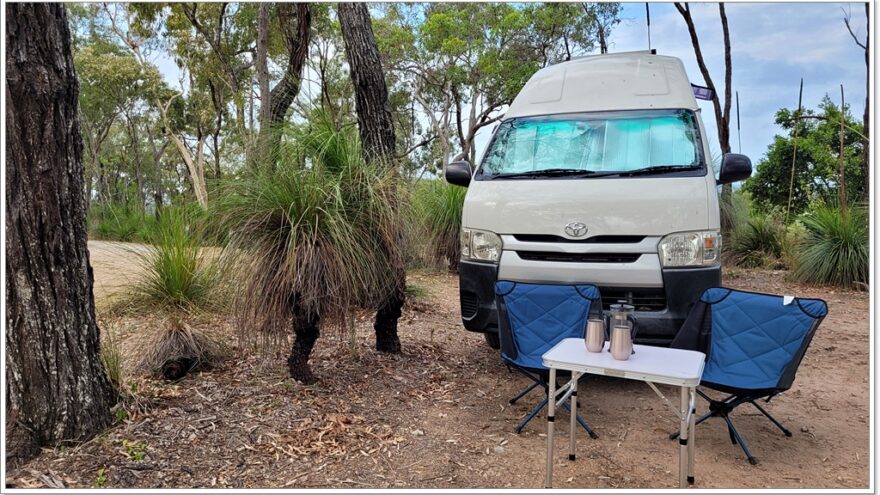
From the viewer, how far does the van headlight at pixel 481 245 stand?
14.2 ft

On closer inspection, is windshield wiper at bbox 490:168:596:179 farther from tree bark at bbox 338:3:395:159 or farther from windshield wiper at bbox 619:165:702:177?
tree bark at bbox 338:3:395:159

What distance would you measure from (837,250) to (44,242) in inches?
387

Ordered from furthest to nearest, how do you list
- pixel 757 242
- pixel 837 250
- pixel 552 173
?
1. pixel 757 242
2. pixel 837 250
3. pixel 552 173

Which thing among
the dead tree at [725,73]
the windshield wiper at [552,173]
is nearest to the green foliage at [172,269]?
the windshield wiper at [552,173]

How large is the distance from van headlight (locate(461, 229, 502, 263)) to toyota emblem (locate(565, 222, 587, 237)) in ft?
1.69

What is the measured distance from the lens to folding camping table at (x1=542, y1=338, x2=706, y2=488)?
2.66 m

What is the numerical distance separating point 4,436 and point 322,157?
7.59 ft

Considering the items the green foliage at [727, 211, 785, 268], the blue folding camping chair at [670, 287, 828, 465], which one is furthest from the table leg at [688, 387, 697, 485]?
the green foliage at [727, 211, 785, 268]

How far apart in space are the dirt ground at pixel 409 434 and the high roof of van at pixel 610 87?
2.24 metres

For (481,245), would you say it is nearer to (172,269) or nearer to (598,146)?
(598,146)

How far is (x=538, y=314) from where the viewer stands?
411 cm

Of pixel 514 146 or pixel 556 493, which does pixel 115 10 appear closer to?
pixel 514 146

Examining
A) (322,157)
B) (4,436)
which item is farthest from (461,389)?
(4,436)

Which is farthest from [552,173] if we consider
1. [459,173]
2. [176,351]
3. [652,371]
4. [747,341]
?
[176,351]
